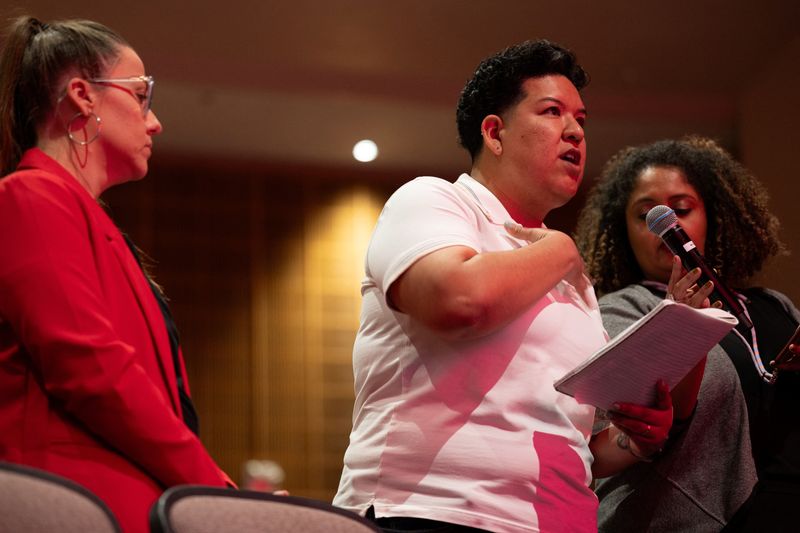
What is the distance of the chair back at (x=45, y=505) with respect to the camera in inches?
42.5

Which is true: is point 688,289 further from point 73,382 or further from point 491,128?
point 73,382

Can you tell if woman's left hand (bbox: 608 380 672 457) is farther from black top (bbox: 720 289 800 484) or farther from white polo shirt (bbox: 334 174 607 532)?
black top (bbox: 720 289 800 484)

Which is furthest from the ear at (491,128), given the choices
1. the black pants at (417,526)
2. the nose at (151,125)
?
the black pants at (417,526)

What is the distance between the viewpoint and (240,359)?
615 cm

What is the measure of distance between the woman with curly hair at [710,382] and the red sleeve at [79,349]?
1071 millimetres

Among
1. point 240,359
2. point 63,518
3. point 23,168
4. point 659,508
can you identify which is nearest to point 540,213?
point 659,508

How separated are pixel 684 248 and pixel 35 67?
1220 mm

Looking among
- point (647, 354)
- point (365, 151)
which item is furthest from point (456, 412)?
point (365, 151)

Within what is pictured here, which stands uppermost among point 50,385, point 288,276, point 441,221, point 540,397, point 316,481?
point 441,221

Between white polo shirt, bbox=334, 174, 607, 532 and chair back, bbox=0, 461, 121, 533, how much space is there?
2.04ft

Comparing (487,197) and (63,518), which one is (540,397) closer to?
(487,197)

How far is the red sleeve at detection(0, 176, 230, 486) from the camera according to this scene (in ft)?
4.37

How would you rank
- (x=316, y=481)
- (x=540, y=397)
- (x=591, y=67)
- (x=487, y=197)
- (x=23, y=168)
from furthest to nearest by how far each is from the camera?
(x=316, y=481) < (x=591, y=67) < (x=487, y=197) < (x=540, y=397) < (x=23, y=168)

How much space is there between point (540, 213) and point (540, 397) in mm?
450
